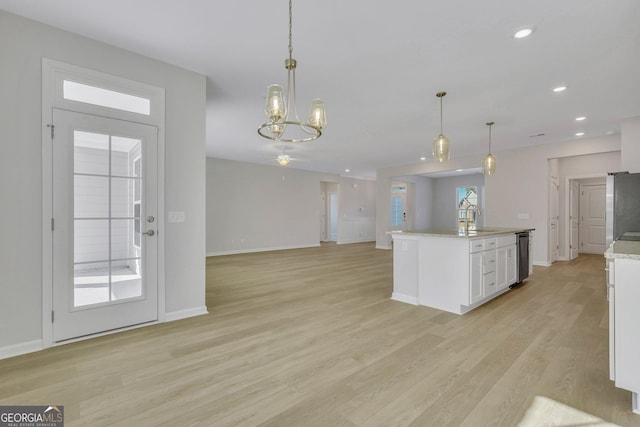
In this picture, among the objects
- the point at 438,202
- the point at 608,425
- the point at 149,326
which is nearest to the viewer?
the point at 608,425

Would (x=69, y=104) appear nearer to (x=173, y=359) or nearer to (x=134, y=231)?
(x=134, y=231)

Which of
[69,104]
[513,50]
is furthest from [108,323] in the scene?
[513,50]

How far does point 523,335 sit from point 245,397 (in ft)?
8.64

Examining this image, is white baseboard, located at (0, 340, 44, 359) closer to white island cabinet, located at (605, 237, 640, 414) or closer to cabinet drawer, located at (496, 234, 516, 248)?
white island cabinet, located at (605, 237, 640, 414)

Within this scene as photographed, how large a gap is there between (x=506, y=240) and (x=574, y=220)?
217 inches

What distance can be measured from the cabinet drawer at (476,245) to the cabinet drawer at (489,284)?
390 mm

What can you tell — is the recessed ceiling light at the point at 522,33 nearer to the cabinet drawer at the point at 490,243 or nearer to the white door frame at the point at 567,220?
the cabinet drawer at the point at 490,243

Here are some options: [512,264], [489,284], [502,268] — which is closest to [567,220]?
[512,264]

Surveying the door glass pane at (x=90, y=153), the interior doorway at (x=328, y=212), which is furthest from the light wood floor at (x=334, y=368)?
the interior doorway at (x=328, y=212)

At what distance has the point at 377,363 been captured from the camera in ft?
7.72

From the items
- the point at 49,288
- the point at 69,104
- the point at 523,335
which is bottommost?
the point at 523,335

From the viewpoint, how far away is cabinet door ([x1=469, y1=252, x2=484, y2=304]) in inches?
138

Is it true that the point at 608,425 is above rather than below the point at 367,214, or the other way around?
below

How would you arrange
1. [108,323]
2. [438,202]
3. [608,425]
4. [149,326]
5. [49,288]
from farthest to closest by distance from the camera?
[438,202], [149,326], [108,323], [49,288], [608,425]
